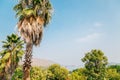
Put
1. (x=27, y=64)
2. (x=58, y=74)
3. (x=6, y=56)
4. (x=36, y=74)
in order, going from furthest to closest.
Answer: (x=58, y=74), (x=36, y=74), (x=6, y=56), (x=27, y=64)

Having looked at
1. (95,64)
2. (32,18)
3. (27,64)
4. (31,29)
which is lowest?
(27,64)

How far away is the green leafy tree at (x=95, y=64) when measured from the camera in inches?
4107

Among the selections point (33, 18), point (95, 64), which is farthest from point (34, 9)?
point (95, 64)

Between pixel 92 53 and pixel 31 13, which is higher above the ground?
pixel 92 53

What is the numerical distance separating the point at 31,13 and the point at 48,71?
3234 inches

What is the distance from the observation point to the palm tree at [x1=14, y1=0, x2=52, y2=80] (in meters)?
32.7

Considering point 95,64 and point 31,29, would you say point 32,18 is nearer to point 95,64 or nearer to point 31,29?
point 31,29

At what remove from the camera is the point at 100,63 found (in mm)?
105500

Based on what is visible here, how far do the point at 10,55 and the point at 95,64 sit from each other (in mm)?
57673

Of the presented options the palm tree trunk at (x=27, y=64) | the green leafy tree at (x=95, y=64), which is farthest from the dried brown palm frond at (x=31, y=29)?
the green leafy tree at (x=95, y=64)

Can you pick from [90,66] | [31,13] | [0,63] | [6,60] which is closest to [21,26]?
[31,13]

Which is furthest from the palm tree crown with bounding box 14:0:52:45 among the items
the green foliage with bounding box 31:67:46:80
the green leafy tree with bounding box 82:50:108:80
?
the green leafy tree with bounding box 82:50:108:80

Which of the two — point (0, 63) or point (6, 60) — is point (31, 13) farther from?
point (0, 63)

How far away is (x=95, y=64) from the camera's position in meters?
106
